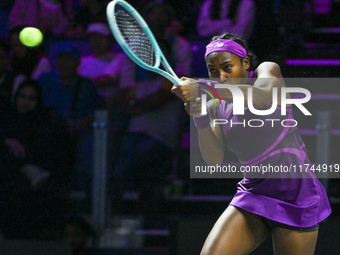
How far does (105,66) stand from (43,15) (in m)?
0.85

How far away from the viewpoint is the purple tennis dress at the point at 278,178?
2.18 metres

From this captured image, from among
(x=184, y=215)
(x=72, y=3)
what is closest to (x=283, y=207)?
(x=184, y=215)

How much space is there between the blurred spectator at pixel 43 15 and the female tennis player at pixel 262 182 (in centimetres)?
231

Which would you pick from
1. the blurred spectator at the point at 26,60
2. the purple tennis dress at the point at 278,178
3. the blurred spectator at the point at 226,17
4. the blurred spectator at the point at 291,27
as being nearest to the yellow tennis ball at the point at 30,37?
the blurred spectator at the point at 26,60

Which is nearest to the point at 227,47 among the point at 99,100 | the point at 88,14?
the point at 99,100

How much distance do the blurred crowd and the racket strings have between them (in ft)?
3.47

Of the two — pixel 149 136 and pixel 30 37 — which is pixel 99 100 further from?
pixel 30 37

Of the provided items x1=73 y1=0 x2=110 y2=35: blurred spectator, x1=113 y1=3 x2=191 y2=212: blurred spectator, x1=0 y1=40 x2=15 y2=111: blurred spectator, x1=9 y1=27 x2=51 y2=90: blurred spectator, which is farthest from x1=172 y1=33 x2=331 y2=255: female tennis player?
x1=73 y1=0 x2=110 y2=35: blurred spectator

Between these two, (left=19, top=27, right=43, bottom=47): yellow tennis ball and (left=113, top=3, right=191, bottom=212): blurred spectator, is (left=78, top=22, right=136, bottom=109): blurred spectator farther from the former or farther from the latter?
(left=19, top=27, right=43, bottom=47): yellow tennis ball

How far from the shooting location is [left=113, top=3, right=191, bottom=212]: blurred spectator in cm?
356

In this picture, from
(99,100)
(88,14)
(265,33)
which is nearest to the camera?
(99,100)

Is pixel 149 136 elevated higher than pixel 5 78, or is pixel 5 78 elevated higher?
pixel 5 78

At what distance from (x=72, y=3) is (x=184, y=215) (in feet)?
6.73

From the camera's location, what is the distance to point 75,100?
3768mm
